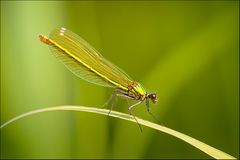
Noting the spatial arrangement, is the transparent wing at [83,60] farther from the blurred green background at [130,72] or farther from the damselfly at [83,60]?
the blurred green background at [130,72]

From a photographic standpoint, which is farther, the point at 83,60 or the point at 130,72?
the point at 130,72

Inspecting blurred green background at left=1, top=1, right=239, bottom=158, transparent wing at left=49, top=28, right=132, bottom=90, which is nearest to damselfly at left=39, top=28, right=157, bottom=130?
transparent wing at left=49, top=28, right=132, bottom=90

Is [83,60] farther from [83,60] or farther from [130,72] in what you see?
[130,72]

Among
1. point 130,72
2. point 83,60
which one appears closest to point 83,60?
point 83,60

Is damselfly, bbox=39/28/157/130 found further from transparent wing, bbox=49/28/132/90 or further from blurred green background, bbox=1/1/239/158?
blurred green background, bbox=1/1/239/158

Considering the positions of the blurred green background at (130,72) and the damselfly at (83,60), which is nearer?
the damselfly at (83,60)

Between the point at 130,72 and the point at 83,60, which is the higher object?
the point at 83,60

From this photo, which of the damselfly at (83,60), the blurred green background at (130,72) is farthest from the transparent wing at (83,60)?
the blurred green background at (130,72)
